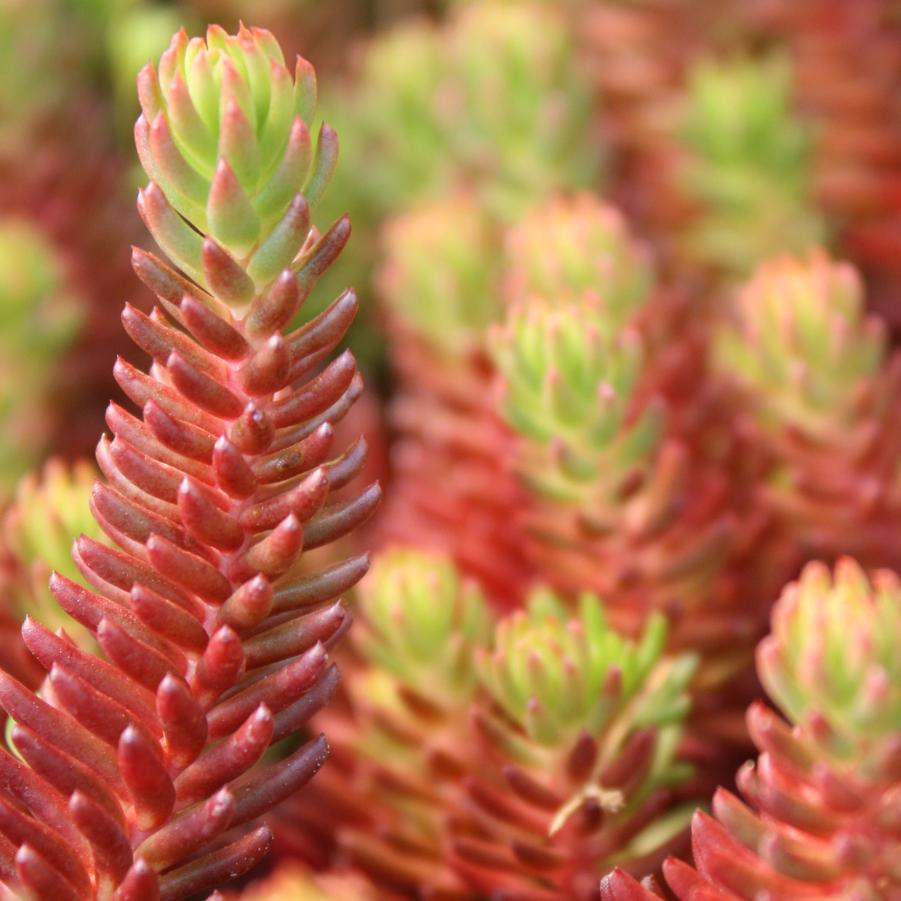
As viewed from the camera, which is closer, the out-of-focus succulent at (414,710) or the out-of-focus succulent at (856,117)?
the out-of-focus succulent at (414,710)

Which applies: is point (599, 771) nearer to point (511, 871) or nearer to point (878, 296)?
point (511, 871)

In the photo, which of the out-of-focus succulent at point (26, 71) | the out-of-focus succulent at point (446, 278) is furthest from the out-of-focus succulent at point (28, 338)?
the out-of-focus succulent at point (446, 278)

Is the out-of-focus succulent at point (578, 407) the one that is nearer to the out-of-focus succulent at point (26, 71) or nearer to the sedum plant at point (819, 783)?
the sedum plant at point (819, 783)

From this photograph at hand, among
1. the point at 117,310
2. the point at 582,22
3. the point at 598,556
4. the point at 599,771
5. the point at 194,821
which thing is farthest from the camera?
the point at 582,22

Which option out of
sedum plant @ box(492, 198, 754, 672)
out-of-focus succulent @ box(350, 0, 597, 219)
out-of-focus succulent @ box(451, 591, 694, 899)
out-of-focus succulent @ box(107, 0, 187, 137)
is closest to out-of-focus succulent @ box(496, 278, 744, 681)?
sedum plant @ box(492, 198, 754, 672)

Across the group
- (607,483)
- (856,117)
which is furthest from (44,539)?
(856,117)

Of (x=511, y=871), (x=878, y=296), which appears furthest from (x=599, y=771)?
(x=878, y=296)
